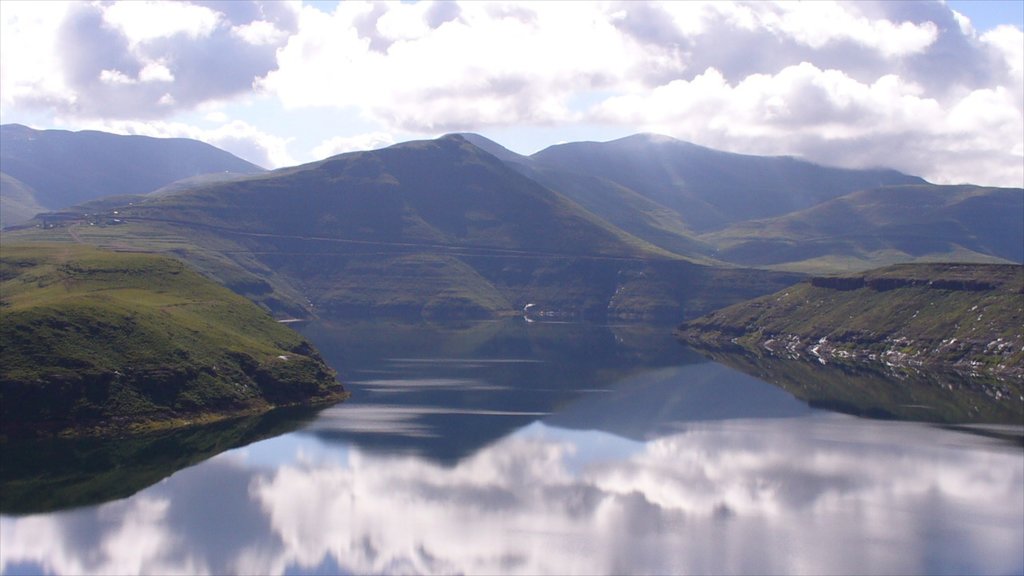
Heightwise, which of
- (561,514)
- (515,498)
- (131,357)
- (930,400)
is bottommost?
(515,498)

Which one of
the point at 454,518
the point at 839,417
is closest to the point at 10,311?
the point at 454,518

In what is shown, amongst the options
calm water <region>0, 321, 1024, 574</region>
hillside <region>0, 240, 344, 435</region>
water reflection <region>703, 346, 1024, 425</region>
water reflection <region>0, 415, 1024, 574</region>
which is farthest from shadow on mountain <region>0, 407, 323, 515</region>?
water reflection <region>703, 346, 1024, 425</region>

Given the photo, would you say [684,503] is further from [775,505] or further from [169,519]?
[169,519]

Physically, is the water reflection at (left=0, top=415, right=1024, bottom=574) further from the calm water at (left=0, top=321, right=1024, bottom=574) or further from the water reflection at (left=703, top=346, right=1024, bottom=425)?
the water reflection at (left=703, top=346, right=1024, bottom=425)

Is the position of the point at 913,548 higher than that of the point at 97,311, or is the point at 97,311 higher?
the point at 97,311

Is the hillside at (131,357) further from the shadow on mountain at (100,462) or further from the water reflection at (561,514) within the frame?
the water reflection at (561,514)

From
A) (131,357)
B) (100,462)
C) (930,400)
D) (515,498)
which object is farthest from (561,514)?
(930,400)

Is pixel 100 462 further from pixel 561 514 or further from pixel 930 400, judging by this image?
pixel 930 400
